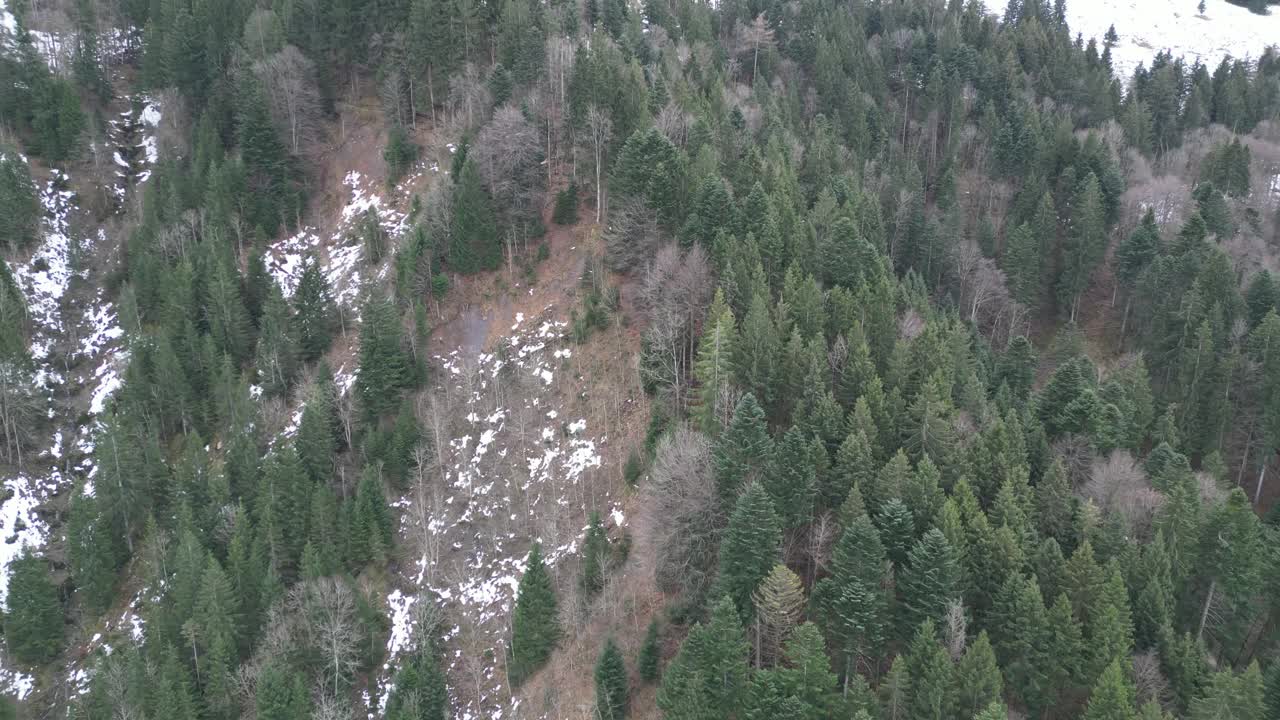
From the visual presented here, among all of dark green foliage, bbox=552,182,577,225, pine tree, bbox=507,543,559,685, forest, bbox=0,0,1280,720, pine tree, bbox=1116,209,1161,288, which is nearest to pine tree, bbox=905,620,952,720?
forest, bbox=0,0,1280,720

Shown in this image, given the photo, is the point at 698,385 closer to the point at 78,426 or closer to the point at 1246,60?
the point at 78,426

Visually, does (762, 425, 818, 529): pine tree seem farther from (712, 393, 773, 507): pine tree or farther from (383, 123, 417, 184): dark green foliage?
(383, 123, 417, 184): dark green foliage

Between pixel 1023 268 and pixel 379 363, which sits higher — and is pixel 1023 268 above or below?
above

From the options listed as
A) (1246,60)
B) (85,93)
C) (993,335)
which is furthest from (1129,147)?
(85,93)

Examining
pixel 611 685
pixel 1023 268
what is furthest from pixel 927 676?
pixel 1023 268

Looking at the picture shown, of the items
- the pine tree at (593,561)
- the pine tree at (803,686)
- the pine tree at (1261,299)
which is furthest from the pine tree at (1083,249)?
the pine tree at (803,686)

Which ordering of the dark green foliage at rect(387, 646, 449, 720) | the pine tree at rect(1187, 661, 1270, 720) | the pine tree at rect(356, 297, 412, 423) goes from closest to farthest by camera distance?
1. the pine tree at rect(1187, 661, 1270, 720)
2. the dark green foliage at rect(387, 646, 449, 720)
3. the pine tree at rect(356, 297, 412, 423)

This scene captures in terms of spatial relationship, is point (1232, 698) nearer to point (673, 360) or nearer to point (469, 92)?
point (673, 360)
